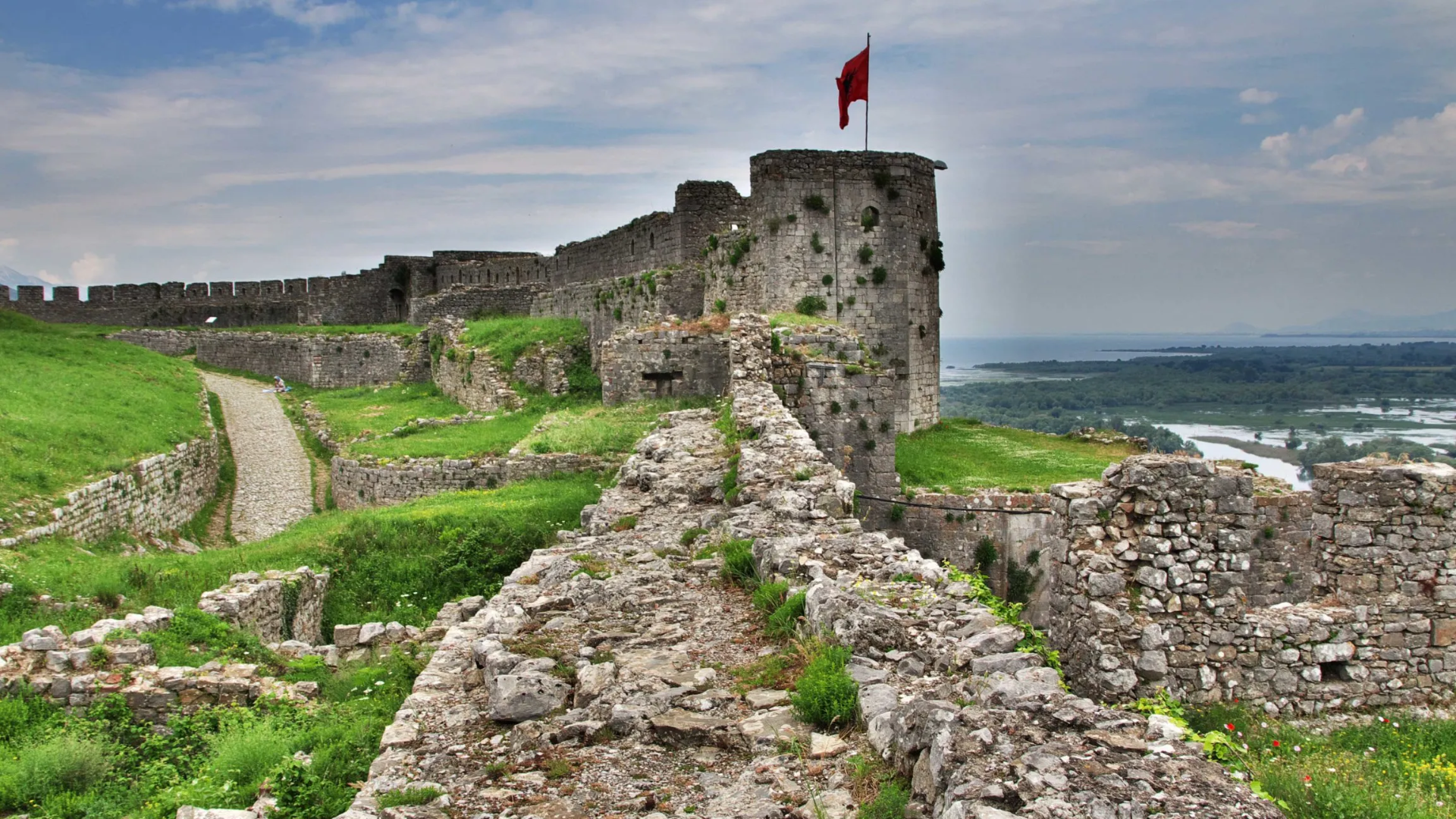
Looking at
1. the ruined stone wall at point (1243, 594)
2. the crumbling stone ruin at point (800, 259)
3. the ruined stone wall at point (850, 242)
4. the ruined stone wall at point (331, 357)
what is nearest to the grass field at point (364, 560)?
the ruined stone wall at point (1243, 594)

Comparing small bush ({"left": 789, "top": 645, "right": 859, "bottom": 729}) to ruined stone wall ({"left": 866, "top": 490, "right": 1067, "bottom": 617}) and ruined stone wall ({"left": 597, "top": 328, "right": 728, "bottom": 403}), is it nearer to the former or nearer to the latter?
ruined stone wall ({"left": 866, "top": 490, "right": 1067, "bottom": 617})

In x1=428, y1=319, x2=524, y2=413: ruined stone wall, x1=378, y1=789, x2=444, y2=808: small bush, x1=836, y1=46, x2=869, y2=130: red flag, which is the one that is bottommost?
x1=378, y1=789, x2=444, y2=808: small bush

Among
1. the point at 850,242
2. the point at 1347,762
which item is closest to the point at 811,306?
the point at 850,242

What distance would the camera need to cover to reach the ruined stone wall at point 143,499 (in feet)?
45.9

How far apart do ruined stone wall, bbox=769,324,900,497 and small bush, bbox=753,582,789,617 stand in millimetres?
8825

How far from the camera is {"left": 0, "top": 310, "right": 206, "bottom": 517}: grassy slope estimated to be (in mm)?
15304

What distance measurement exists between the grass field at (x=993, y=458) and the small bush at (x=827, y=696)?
14.6m

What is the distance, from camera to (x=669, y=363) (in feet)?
62.4

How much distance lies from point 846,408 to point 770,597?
959 centimetres

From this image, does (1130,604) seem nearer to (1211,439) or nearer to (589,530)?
(589,530)

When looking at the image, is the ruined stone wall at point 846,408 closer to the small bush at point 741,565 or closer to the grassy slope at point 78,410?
the small bush at point 741,565

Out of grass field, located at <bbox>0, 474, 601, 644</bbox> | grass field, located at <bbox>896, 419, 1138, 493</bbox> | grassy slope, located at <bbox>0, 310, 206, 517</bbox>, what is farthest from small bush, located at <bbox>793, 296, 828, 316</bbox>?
grassy slope, located at <bbox>0, 310, 206, 517</bbox>

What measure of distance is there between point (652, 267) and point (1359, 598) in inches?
931

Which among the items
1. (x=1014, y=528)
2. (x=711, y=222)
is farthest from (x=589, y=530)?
(x=711, y=222)
